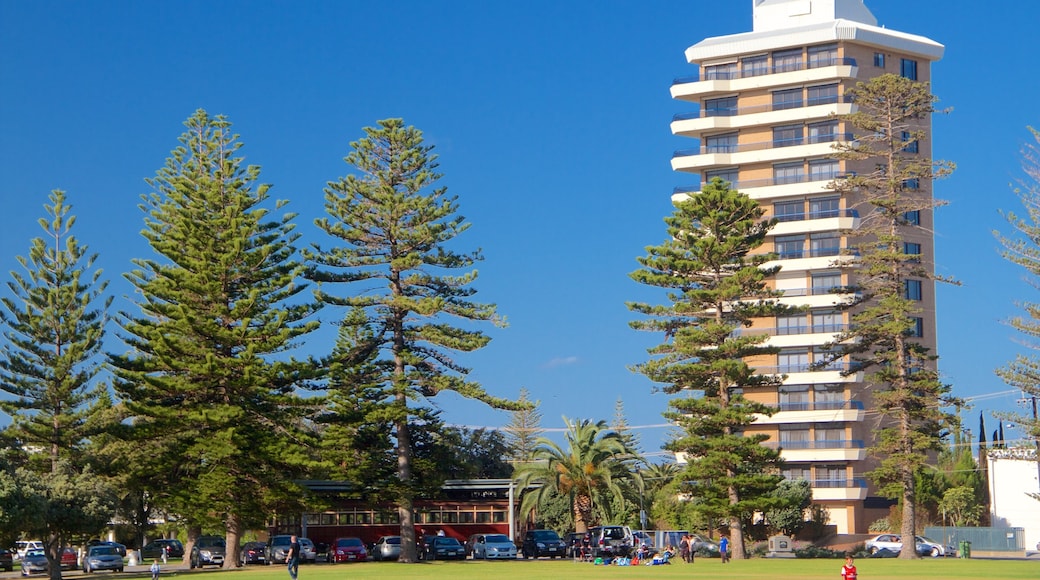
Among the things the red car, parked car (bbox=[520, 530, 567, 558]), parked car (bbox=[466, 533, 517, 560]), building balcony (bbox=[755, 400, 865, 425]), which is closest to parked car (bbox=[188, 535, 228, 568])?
the red car

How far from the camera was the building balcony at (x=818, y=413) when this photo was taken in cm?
8412

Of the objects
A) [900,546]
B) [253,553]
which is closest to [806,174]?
[900,546]

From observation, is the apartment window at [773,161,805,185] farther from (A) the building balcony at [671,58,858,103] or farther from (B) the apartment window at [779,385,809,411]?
(B) the apartment window at [779,385,809,411]

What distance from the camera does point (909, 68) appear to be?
300ft

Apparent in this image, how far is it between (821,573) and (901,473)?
66.4ft

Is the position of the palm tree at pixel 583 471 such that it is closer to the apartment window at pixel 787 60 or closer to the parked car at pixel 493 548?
the parked car at pixel 493 548

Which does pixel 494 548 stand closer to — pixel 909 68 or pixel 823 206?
pixel 823 206

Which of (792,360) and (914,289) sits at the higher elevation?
(914,289)

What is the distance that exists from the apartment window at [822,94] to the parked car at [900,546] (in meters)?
31.6

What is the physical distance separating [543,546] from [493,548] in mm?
2958

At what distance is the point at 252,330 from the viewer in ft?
196

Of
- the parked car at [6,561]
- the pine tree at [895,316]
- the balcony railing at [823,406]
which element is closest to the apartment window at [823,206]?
the balcony railing at [823,406]

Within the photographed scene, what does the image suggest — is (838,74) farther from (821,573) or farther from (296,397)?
(821,573)

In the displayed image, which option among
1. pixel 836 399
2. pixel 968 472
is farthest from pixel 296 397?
pixel 968 472
